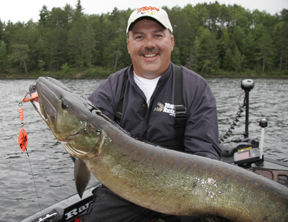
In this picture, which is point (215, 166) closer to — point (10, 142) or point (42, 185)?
point (42, 185)

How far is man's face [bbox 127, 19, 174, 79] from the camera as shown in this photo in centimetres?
289

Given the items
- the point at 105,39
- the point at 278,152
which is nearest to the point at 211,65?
the point at 105,39

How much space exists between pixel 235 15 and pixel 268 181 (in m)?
91.5

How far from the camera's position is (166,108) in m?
2.71

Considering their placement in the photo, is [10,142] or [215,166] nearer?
[215,166]

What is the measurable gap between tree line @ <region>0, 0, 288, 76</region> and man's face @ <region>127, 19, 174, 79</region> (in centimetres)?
5038

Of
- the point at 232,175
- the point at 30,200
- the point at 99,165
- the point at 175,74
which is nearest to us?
the point at 232,175

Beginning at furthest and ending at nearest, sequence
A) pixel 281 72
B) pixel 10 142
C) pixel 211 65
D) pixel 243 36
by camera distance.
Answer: pixel 243 36 → pixel 211 65 → pixel 281 72 → pixel 10 142

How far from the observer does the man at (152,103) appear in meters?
2.51

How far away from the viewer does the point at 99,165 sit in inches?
79.9

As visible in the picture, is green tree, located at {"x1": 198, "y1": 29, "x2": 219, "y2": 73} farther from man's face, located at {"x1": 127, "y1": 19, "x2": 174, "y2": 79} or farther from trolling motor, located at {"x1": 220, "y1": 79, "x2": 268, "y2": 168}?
man's face, located at {"x1": 127, "y1": 19, "x2": 174, "y2": 79}

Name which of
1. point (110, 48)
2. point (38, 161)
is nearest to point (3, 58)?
point (110, 48)

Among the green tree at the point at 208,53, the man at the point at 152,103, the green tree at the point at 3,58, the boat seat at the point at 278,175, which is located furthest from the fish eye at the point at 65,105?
the green tree at the point at 208,53

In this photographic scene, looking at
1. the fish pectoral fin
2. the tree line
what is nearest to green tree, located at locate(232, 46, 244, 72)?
the tree line
